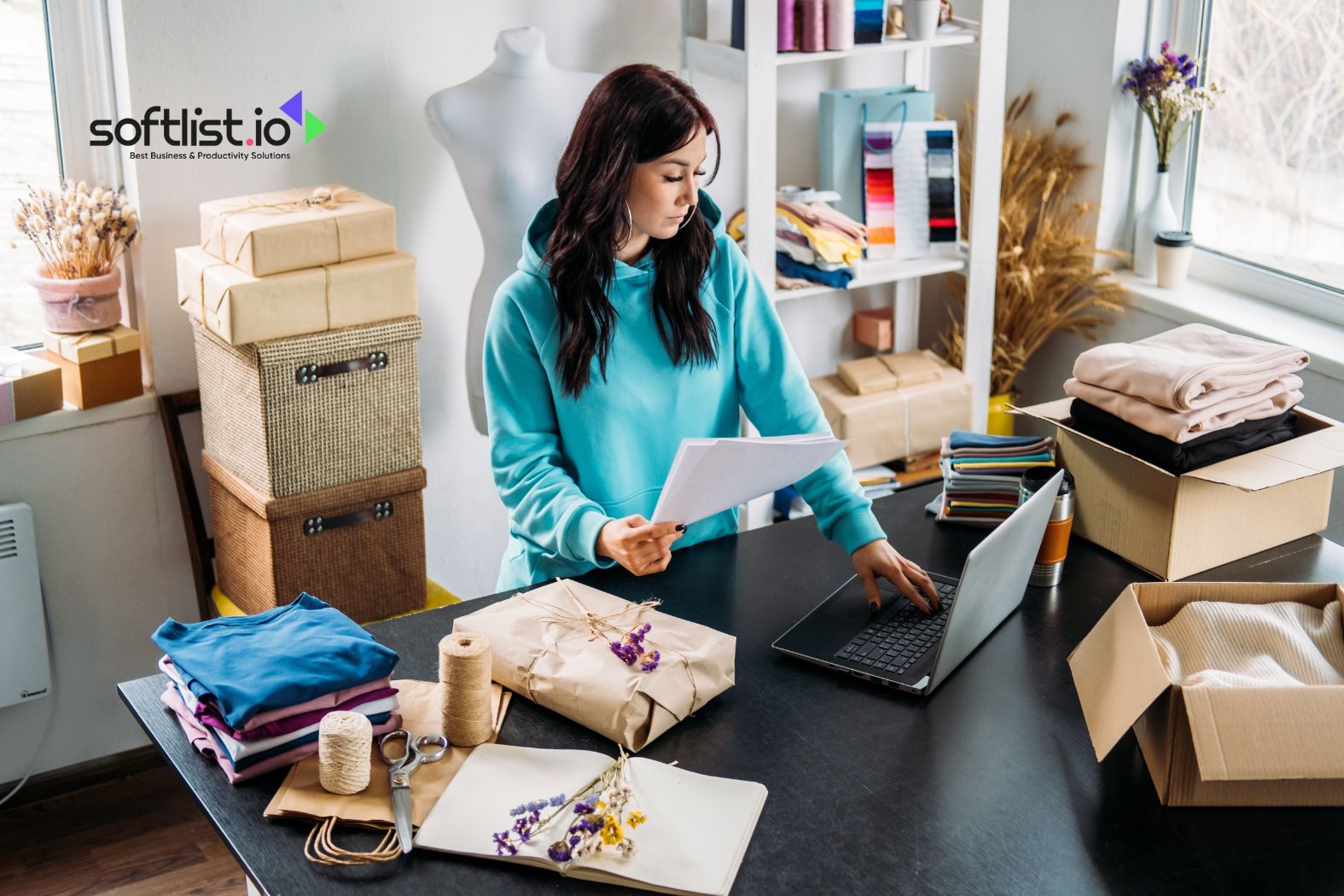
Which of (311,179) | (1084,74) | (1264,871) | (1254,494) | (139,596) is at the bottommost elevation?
(139,596)

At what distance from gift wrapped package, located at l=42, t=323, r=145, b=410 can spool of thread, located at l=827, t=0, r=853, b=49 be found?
5.62 ft

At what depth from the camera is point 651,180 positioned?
204cm

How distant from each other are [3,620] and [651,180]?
174 cm

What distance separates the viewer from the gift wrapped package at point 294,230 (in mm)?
2543

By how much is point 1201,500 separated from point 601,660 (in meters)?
0.97

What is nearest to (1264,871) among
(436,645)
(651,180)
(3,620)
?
(436,645)

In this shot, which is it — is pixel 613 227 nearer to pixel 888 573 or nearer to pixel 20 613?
pixel 888 573

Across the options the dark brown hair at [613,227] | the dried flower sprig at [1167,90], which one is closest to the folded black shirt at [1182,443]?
the dark brown hair at [613,227]

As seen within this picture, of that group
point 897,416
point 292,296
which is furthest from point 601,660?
point 897,416

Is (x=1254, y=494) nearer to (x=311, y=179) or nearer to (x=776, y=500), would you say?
(x=776, y=500)

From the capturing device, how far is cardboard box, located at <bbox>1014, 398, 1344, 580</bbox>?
1977 millimetres

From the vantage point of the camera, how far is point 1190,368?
77.6 inches

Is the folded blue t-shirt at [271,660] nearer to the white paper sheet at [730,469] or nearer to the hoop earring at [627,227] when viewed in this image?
the white paper sheet at [730,469]

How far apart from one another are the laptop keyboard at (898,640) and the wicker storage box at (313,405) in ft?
4.27
